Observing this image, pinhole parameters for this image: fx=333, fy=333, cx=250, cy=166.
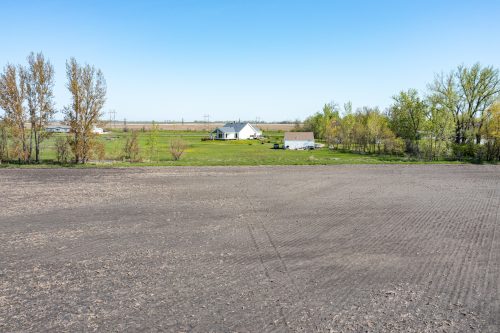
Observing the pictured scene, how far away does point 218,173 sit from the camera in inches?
1049

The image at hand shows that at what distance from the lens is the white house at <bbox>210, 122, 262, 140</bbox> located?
92375mm

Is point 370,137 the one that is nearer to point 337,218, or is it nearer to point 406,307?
point 337,218

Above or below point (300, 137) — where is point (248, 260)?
below

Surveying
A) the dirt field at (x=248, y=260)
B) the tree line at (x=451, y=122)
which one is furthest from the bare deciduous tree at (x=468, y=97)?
the dirt field at (x=248, y=260)

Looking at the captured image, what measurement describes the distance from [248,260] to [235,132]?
85302mm

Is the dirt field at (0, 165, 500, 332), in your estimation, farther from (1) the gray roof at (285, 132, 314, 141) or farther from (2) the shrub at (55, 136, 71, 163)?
(1) the gray roof at (285, 132, 314, 141)

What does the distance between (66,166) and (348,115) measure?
5133cm

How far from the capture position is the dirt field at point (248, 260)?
22.7 feet

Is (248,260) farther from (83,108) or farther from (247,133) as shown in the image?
(247,133)

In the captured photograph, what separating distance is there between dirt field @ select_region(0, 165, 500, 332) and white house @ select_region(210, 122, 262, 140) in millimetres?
73434

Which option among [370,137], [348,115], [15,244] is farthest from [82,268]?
[348,115]

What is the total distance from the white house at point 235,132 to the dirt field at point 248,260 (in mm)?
73434

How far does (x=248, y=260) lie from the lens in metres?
9.76

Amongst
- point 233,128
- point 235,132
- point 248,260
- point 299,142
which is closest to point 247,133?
point 233,128
